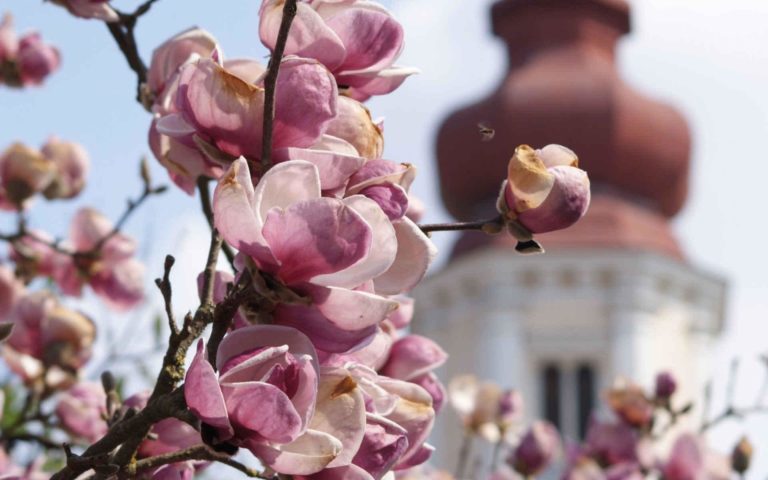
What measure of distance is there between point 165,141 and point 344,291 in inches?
10.3

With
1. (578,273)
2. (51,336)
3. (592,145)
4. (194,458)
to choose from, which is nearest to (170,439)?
(194,458)

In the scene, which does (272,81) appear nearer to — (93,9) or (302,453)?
(302,453)

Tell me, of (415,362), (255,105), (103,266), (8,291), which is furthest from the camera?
(103,266)

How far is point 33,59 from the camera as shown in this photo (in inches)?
79.7

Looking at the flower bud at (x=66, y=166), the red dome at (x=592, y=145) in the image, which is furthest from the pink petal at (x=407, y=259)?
the red dome at (x=592, y=145)

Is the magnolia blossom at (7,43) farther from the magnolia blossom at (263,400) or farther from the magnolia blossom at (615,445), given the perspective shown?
the magnolia blossom at (263,400)

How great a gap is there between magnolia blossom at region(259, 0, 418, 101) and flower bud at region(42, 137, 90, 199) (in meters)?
1.01

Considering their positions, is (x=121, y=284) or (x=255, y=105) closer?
(x=255, y=105)

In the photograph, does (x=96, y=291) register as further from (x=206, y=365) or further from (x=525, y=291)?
(x=525, y=291)

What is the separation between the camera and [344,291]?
84 centimetres

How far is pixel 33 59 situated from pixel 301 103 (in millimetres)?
1220

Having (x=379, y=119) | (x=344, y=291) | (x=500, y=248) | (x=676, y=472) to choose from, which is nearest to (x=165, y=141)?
(x=379, y=119)

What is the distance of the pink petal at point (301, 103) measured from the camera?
89 cm

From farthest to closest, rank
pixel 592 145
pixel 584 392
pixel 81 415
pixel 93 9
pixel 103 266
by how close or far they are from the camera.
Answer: pixel 584 392, pixel 592 145, pixel 103 266, pixel 81 415, pixel 93 9
